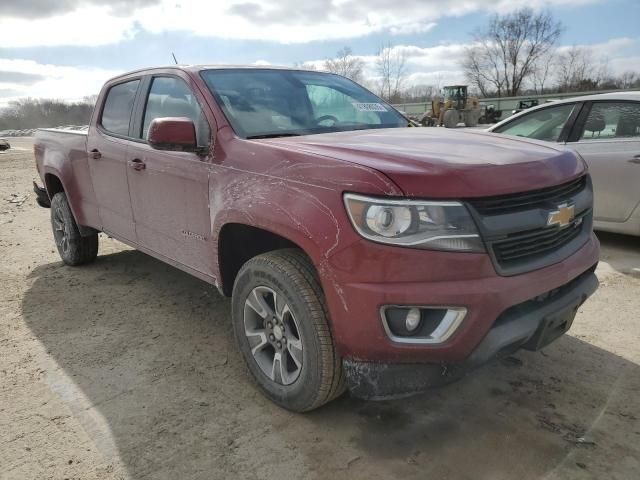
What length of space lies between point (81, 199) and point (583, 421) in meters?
4.28

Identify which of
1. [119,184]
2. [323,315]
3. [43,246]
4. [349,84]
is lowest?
[43,246]

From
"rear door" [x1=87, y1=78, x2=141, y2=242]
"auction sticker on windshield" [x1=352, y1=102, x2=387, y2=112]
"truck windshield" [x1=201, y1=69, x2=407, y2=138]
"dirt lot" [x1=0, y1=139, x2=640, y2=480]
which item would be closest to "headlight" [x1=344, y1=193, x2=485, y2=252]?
"dirt lot" [x1=0, y1=139, x2=640, y2=480]

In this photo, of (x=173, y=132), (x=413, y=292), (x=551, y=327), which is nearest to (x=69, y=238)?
(x=173, y=132)

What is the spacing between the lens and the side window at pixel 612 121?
4910mm

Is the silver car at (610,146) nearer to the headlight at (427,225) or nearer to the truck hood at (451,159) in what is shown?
the truck hood at (451,159)

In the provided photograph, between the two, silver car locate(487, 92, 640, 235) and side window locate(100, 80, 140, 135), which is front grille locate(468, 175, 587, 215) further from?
silver car locate(487, 92, 640, 235)

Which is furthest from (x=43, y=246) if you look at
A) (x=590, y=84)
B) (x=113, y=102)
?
(x=590, y=84)

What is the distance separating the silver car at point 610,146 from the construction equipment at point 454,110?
1770cm

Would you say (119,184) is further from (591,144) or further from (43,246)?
(591,144)

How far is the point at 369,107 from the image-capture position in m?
3.60

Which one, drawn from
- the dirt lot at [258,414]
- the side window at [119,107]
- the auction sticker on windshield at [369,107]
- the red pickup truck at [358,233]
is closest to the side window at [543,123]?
the dirt lot at [258,414]

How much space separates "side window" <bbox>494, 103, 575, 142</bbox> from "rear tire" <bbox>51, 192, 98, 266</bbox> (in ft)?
15.2

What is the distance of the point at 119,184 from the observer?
153 inches

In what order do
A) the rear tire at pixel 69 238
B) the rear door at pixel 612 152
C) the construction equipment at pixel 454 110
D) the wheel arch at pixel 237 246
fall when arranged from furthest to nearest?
the construction equipment at pixel 454 110
the rear tire at pixel 69 238
the rear door at pixel 612 152
the wheel arch at pixel 237 246
